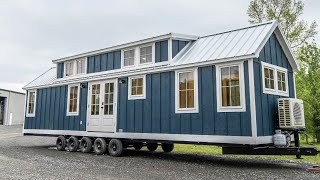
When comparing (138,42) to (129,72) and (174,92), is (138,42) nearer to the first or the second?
(129,72)

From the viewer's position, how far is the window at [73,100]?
15.4 m

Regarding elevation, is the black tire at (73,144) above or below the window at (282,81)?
below

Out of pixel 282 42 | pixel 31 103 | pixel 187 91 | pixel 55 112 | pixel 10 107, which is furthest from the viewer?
pixel 10 107

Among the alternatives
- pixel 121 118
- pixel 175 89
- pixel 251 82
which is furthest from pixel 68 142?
pixel 251 82

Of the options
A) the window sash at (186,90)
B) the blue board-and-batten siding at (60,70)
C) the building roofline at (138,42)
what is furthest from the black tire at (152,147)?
the blue board-and-batten siding at (60,70)

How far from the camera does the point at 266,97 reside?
1024 centimetres

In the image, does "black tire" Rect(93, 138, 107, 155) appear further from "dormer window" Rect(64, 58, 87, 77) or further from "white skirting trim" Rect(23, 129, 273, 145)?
"dormer window" Rect(64, 58, 87, 77)

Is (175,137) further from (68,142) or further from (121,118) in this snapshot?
(68,142)

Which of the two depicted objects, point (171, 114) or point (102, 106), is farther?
point (102, 106)

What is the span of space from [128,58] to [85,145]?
4.58 metres

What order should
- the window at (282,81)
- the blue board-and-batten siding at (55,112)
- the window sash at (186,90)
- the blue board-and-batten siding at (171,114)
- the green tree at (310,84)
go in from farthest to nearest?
1. the green tree at (310,84)
2. the blue board-and-batten siding at (55,112)
3. the window at (282,81)
4. the window sash at (186,90)
5. the blue board-and-batten siding at (171,114)

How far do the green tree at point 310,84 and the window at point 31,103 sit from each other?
18.4 metres

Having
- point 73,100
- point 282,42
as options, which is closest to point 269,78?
point 282,42

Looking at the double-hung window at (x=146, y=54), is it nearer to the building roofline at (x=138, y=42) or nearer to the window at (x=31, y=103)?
the building roofline at (x=138, y=42)
